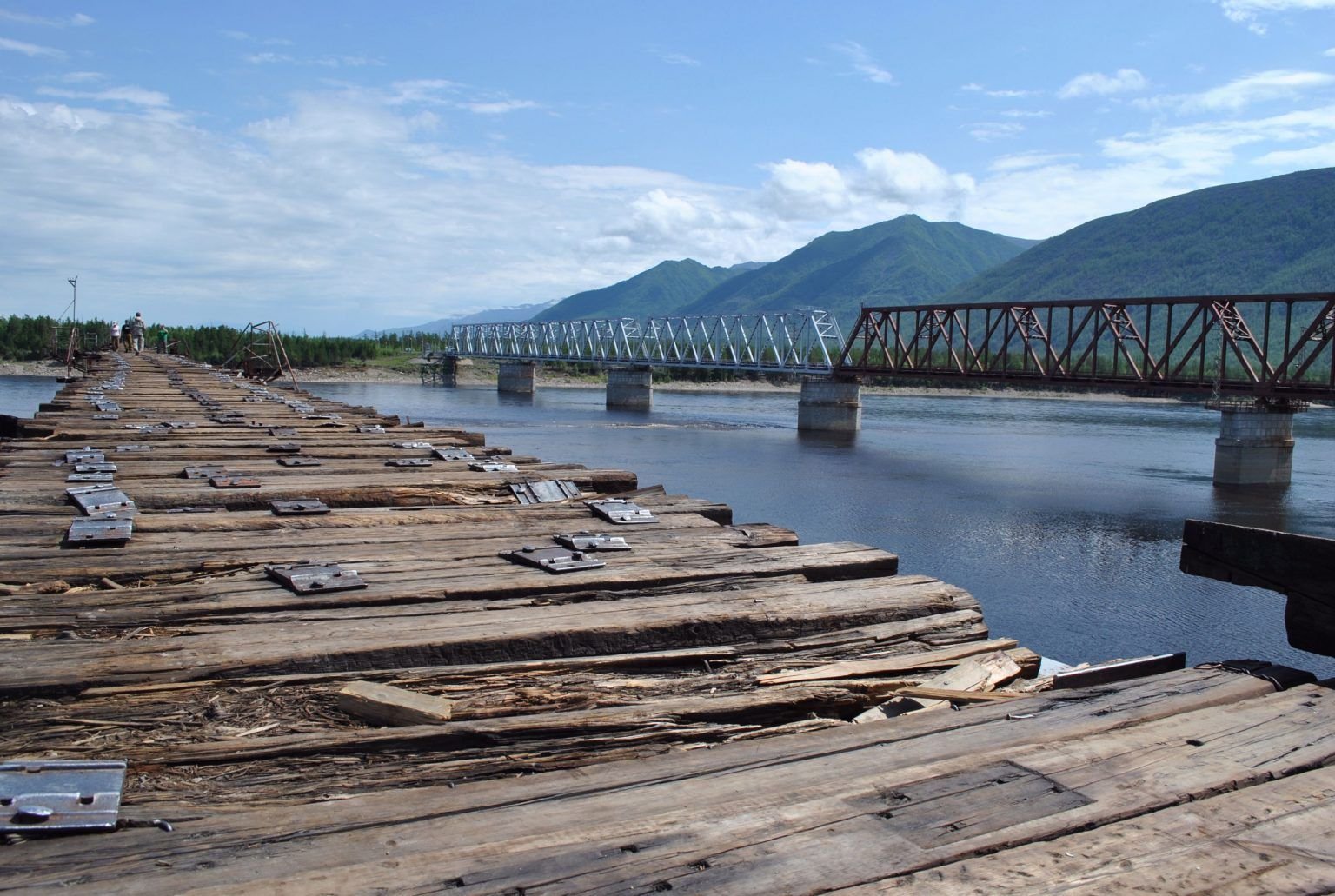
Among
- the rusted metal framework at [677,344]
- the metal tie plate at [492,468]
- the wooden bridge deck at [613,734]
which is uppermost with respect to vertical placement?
the rusted metal framework at [677,344]

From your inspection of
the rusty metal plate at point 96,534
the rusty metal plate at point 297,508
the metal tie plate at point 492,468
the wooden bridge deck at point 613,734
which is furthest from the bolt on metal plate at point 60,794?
the metal tie plate at point 492,468

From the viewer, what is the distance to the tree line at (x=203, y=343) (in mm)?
104188

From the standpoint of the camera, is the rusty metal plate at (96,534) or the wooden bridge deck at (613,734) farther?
the rusty metal plate at (96,534)

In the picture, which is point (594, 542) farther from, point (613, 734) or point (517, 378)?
point (517, 378)

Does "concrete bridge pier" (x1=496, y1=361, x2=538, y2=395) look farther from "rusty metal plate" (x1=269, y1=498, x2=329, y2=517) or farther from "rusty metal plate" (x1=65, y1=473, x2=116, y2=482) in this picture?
"rusty metal plate" (x1=269, y1=498, x2=329, y2=517)

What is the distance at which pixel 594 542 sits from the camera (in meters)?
5.18

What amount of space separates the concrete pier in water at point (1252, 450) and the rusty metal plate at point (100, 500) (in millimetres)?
48029

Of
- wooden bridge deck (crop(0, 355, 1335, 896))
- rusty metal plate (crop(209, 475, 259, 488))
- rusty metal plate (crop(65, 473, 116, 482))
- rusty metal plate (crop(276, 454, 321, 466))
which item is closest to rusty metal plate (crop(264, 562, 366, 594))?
wooden bridge deck (crop(0, 355, 1335, 896))

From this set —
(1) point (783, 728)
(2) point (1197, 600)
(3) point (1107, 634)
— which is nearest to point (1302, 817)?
(1) point (783, 728)

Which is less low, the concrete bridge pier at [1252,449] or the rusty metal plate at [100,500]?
the rusty metal plate at [100,500]

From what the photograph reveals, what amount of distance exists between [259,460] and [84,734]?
6.65 meters

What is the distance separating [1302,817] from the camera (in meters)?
2.61

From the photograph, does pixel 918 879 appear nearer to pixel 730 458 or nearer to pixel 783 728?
pixel 783 728

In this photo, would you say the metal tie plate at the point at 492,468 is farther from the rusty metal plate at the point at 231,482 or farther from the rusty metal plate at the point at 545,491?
the rusty metal plate at the point at 231,482
